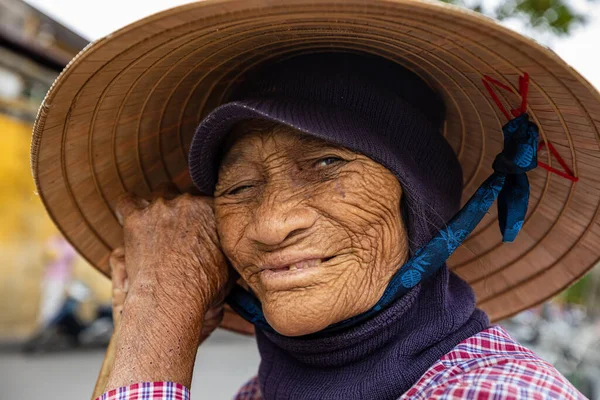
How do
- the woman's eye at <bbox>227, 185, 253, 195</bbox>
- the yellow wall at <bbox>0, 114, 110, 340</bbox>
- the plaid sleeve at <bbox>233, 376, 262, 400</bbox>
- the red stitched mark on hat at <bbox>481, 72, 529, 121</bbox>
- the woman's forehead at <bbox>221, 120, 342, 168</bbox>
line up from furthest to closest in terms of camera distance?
the yellow wall at <bbox>0, 114, 110, 340</bbox>, the plaid sleeve at <bbox>233, 376, 262, 400</bbox>, the woman's eye at <bbox>227, 185, 253, 195</bbox>, the woman's forehead at <bbox>221, 120, 342, 168</bbox>, the red stitched mark on hat at <bbox>481, 72, 529, 121</bbox>

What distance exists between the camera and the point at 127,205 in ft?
6.29

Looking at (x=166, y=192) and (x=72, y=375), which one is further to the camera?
(x=72, y=375)

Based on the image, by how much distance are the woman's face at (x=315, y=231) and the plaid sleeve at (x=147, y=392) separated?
10.8 inches

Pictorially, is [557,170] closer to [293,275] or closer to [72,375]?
[293,275]

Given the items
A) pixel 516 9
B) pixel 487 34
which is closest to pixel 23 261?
pixel 516 9

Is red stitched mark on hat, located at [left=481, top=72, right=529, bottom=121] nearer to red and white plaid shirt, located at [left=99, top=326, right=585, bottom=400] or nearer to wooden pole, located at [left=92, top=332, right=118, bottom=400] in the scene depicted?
red and white plaid shirt, located at [left=99, top=326, right=585, bottom=400]

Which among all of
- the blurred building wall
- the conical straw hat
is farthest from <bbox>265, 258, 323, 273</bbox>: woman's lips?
the blurred building wall

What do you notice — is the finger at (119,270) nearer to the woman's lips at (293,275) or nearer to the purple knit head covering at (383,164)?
the purple knit head covering at (383,164)

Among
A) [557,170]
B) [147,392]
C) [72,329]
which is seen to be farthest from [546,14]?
[72,329]

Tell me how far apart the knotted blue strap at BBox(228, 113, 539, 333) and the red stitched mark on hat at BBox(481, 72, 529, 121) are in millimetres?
39

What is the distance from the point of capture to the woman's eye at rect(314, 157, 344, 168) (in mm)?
1553

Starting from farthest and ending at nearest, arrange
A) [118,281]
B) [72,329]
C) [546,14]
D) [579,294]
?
1. [579,294]
2. [72,329]
3. [546,14]
4. [118,281]

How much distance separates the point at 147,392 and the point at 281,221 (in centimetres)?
49

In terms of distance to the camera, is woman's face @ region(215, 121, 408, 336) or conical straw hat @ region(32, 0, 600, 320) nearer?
conical straw hat @ region(32, 0, 600, 320)
